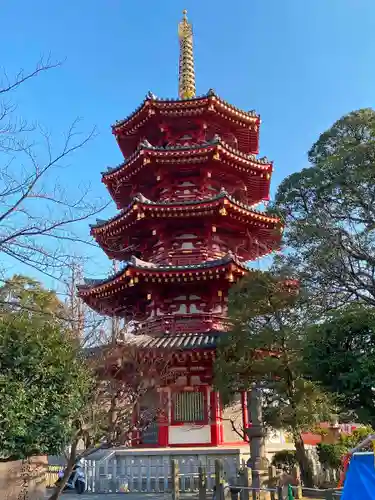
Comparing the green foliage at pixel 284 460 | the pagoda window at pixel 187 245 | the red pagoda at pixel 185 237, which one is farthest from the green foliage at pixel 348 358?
the pagoda window at pixel 187 245

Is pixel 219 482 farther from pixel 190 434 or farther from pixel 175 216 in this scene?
pixel 175 216

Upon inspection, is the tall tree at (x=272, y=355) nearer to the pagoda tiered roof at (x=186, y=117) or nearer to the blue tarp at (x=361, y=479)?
the blue tarp at (x=361, y=479)

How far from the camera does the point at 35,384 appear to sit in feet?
25.4

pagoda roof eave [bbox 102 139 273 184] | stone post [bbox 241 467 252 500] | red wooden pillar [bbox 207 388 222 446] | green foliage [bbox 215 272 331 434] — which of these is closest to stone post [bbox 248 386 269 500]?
stone post [bbox 241 467 252 500]

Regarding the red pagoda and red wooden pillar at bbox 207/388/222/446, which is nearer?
red wooden pillar at bbox 207/388/222/446

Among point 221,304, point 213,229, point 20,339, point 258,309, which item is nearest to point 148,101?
point 213,229

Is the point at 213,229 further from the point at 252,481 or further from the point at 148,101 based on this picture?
the point at 252,481

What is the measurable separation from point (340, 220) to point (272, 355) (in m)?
3.90

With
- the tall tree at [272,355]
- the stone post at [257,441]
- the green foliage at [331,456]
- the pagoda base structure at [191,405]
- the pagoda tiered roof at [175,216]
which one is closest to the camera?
the stone post at [257,441]

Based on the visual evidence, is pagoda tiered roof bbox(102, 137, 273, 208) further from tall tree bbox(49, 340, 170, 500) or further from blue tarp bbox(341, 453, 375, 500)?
blue tarp bbox(341, 453, 375, 500)

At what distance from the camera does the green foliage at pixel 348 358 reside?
865 cm

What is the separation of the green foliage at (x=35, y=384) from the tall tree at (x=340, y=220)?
6012 mm

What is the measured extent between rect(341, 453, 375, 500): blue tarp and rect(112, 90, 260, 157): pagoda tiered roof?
50.6 feet

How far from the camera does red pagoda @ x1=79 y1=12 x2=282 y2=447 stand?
14.4m
